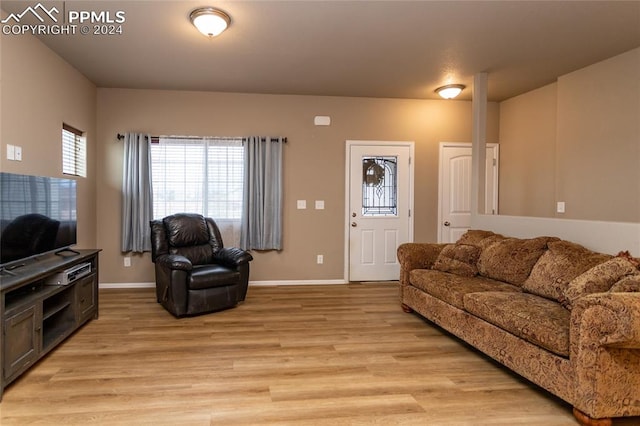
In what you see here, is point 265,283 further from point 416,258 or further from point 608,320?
point 608,320

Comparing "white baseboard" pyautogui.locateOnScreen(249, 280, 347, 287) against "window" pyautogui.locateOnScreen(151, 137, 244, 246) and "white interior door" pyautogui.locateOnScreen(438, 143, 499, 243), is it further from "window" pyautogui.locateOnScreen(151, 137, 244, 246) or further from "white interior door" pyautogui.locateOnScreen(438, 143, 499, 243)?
"white interior door" pyautogui.locateOnScreen(438, 143, 499, 243)

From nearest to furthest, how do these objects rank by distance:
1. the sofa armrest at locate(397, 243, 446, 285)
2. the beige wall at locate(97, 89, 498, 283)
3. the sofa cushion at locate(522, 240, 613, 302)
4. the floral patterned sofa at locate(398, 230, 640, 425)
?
1. the floral patterned sofa at locate(398, 230, 640, 425)
2. the sofa cushion at locate(522, 240, 613, 302)
3. the sofa armrest at locate(397, 243, 446, 285)
4. the beige wall at locate(97, 89, 498, 283)

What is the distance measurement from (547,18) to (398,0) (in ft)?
4.12

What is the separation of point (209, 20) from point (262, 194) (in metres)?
2.55

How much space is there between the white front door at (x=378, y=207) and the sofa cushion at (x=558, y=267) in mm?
2658

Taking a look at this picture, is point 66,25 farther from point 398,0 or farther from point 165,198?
point 398,0

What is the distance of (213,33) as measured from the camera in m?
3.15

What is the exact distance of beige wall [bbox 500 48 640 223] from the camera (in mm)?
3797

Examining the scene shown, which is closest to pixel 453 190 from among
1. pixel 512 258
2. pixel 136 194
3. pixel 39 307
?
pixel 512 258

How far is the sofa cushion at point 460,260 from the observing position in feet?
12.2

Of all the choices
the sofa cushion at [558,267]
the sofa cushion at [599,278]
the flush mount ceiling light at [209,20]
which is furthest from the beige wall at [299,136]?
the sofa cushion at [599,278]

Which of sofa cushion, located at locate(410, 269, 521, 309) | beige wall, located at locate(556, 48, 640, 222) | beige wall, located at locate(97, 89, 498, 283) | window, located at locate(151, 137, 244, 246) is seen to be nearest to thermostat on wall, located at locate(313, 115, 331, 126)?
beige wall, located at locate(97, 89, 498, 283)

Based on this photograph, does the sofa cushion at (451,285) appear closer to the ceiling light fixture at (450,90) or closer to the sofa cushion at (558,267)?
the sofa cushion at (558,267)

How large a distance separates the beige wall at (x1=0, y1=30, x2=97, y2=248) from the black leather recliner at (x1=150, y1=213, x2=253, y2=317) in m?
1.13
